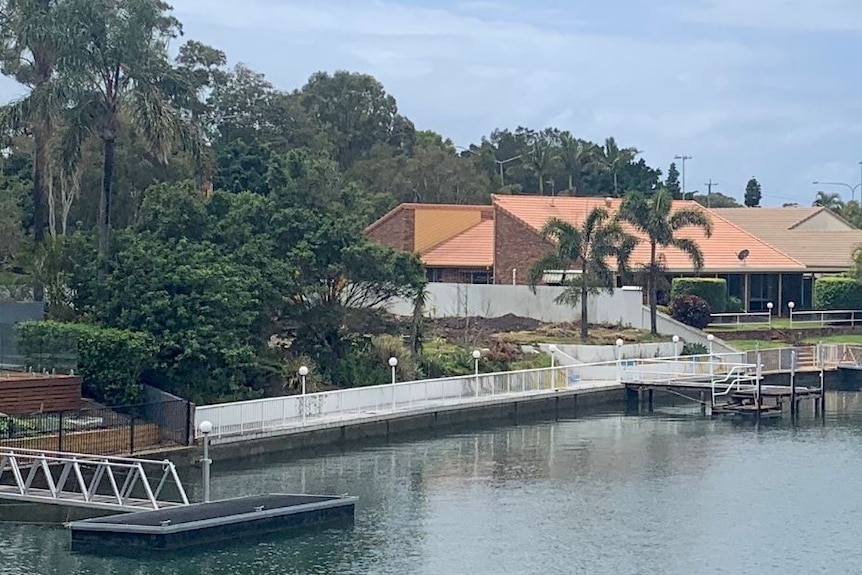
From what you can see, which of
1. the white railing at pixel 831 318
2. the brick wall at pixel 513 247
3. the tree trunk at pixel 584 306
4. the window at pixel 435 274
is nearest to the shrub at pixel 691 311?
the brick wall at pixel 513 247

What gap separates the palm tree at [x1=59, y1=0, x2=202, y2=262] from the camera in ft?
139

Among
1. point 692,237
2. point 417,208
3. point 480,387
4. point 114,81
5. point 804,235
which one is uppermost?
point 114,81

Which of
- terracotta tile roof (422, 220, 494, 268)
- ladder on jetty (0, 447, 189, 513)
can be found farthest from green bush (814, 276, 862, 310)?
ladder on jetty (0, 447, 189, 513)

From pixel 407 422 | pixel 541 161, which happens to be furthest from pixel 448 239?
pixel 541 161

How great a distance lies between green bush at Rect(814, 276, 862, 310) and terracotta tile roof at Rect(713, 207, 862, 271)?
3098 millimetres

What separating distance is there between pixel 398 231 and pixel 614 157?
202 feet

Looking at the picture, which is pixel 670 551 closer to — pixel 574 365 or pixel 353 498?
pixel 353 498

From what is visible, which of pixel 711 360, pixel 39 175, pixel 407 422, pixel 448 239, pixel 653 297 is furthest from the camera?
pixel 448 239

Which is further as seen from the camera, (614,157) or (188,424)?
(614,157)

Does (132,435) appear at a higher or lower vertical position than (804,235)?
lower

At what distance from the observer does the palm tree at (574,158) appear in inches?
4882

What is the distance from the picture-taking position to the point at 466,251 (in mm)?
72438

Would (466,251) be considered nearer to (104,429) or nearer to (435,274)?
(435,274)

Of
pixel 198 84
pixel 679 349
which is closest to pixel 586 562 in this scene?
pixel 679 349
